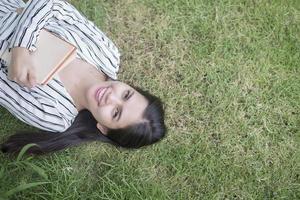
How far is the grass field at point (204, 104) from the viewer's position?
8.16 ft

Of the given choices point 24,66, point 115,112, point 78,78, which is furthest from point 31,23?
point 115,112

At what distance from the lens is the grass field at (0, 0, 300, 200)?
249 cm

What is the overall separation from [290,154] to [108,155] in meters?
1.08

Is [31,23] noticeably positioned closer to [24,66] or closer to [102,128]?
[24,66]

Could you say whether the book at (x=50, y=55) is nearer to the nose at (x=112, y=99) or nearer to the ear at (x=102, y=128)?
the nose at (x=112, y=99)

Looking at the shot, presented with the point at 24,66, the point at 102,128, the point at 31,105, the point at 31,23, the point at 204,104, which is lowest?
the point at 204,104

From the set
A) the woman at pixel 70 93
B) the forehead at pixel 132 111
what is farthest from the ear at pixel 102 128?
the forehead at pixel 132 111

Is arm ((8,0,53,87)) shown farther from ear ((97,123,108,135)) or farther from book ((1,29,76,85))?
ear ((97,123,108,135))

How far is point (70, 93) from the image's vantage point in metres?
2.23

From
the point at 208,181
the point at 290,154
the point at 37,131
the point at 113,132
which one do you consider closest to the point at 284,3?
the point at 290,154

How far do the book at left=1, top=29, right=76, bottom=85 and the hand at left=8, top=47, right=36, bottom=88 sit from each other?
0.07 ft

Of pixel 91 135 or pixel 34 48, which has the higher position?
pixel 34 48

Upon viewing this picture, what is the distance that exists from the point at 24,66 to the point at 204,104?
1.13m

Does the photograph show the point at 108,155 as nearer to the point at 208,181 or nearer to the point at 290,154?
the point at 208,181
